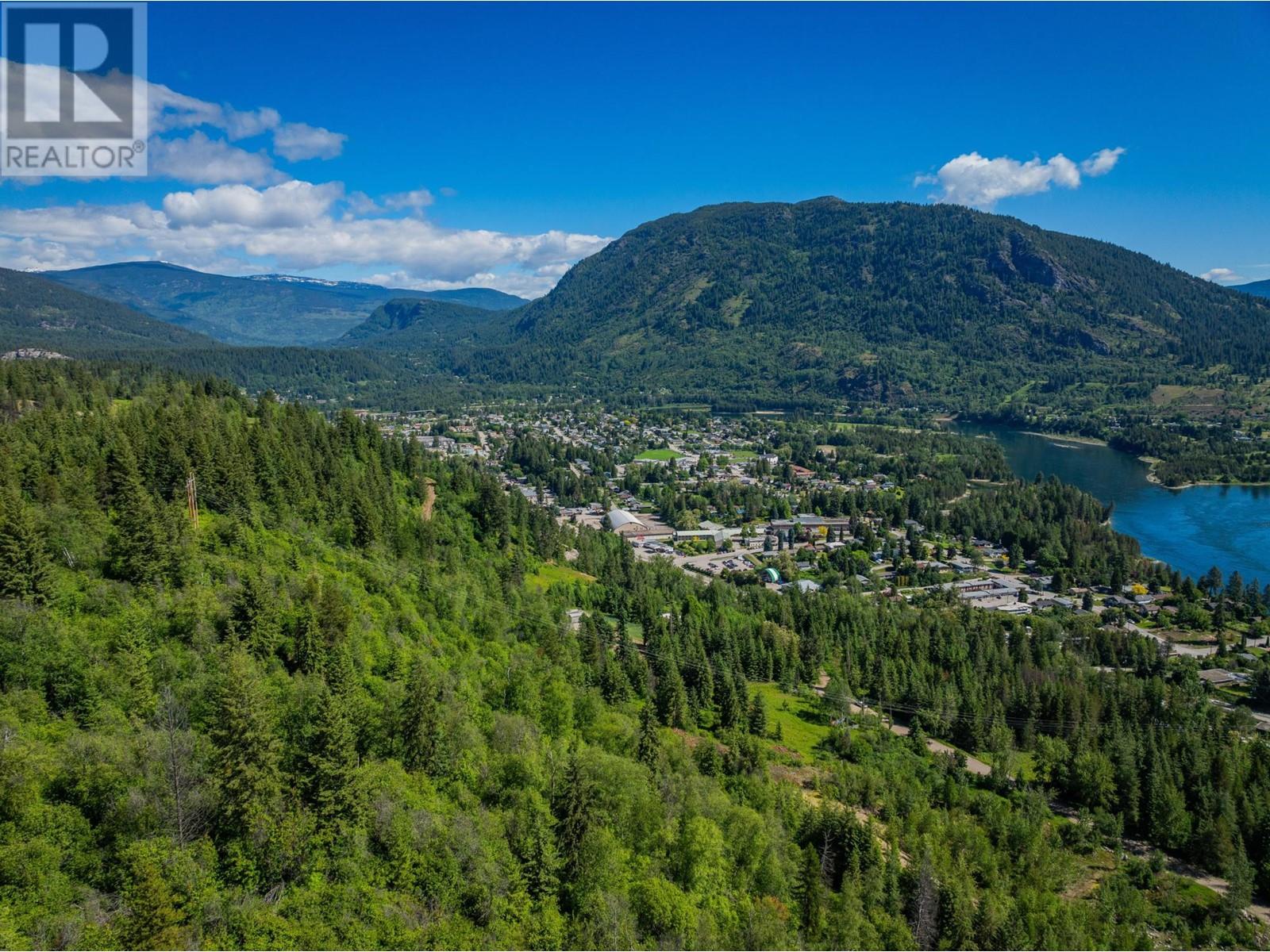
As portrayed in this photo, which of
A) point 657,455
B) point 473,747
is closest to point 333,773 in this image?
point 473,747

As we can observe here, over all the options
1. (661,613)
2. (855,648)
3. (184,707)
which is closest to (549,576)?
(661,613)

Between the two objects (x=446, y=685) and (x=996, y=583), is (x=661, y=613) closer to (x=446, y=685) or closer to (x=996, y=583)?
(x=446, y=685)

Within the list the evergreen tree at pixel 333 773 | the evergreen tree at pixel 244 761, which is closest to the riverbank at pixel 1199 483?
the evergreen tree at pixel 333 773

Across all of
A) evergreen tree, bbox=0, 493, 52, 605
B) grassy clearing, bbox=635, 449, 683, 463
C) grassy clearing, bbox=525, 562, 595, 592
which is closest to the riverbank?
grassy clearing, bbox=635, 449, 683, 463

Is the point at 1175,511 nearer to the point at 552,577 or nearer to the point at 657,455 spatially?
the point at 657,455

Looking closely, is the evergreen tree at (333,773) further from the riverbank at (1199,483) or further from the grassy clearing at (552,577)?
the riverbank at (1199,483)

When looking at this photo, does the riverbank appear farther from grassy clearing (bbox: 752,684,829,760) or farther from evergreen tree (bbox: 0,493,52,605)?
evergreen tree (bbox: 0,493,52,605)
